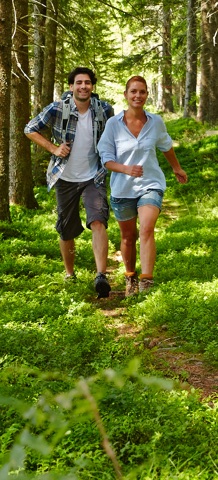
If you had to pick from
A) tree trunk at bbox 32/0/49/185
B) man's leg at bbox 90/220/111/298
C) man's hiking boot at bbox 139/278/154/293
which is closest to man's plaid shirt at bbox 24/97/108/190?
man's leg at bbox 90/220/111/298

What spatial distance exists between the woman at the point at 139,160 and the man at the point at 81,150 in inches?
15.8

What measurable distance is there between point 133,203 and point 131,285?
100 centimetres

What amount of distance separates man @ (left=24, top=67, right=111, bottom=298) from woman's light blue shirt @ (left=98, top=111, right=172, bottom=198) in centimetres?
47

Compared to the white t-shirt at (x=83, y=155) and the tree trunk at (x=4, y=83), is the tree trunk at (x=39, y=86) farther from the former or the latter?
the white t-shirt at (x=83, y=155)

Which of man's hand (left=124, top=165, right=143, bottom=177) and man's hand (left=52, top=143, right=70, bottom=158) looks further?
man's hand (left=52, top=143, right=70, bottom=158)

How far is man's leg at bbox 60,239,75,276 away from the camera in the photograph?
7.28 meters

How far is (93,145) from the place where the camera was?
6891 mm

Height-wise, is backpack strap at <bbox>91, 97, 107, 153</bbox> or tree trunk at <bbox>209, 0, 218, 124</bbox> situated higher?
tree trunk at <bbox>209, 0, 218, 124</bbox>

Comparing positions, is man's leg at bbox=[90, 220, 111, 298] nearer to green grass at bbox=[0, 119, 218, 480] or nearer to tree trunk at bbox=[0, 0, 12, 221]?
green grass at bbox=[0, 119, 218, 480]

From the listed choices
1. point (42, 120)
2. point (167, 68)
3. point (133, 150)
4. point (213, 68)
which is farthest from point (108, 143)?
point (167, 68)

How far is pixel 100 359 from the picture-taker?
4457 mm

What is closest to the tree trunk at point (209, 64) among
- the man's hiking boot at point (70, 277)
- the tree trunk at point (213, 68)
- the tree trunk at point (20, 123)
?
the tree trunk at point (213, 68)

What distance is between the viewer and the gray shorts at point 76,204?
673 cm

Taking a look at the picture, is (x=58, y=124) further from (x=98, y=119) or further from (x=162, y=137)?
(x=162, y=137)
